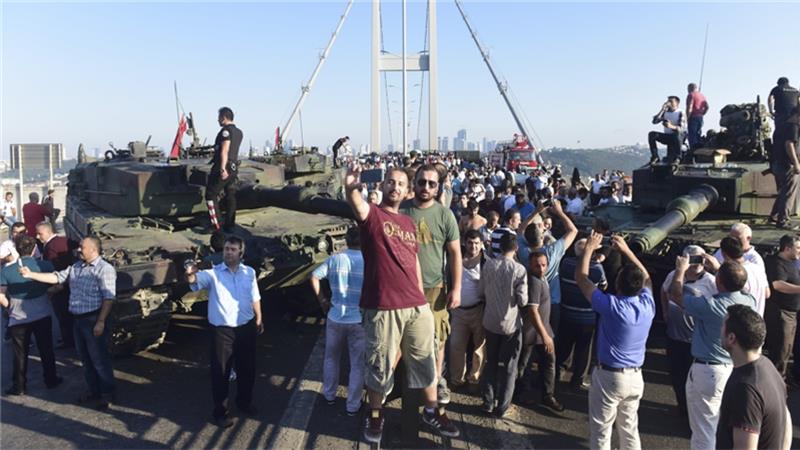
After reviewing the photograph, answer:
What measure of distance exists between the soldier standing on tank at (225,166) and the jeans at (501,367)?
13.3ft

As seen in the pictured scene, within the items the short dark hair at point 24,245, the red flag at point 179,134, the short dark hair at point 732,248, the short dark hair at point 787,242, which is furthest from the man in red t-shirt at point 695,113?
the red flag at point 179,134

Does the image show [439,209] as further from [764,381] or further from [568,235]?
[764,381]

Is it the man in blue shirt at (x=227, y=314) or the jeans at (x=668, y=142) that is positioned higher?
the jeans at (x=668, y=142)

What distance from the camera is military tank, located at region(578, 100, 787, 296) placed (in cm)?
759

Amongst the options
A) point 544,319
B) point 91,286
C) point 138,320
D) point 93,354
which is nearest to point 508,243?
point 544,319

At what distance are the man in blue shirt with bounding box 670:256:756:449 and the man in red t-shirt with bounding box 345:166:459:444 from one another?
1963mm

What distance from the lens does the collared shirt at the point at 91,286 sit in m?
5.86

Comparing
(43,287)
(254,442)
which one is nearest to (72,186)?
(43,287)

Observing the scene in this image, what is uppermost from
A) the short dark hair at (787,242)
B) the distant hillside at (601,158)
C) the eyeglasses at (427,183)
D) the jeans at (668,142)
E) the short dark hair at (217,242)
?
the distant hillside at (601,158)

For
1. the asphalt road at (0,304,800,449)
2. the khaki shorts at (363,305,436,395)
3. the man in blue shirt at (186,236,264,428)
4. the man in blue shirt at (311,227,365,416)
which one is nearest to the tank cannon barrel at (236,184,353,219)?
the man in blue shirt at (311,227,365,416)

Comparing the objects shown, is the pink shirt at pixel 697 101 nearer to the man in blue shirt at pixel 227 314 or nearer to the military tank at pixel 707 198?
the military tank at pixel 707 198

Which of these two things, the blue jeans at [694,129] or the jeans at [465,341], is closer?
the jeans at [465,341]

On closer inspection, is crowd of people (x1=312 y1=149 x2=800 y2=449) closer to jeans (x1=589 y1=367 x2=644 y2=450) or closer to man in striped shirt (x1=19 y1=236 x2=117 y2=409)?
jeans (x1=589 y1=367 x2=644 y2=450)

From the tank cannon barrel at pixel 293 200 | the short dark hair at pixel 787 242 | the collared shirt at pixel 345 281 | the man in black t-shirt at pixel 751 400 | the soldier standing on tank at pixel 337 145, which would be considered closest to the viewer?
the man in black t-shirt at pixel 751 400
